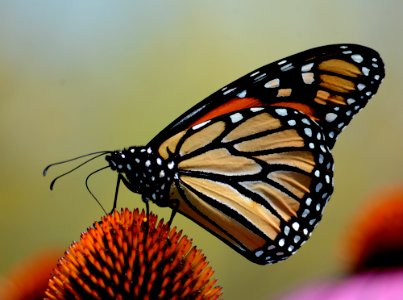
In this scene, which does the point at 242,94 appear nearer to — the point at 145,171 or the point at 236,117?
the point at 236,117

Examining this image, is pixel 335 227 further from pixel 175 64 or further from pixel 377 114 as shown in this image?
pixel 175 64

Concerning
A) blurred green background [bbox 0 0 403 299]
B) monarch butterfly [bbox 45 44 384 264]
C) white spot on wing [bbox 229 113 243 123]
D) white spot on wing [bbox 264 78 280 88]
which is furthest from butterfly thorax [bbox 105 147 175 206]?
blurred green background [bbox 0 0 403 299]

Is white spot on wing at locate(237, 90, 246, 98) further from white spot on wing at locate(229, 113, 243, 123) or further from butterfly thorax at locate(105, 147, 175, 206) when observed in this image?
butterfly thorax at locate(105, 147, 175, 206)

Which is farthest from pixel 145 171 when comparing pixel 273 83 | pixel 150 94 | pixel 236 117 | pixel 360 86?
pixel 150 94

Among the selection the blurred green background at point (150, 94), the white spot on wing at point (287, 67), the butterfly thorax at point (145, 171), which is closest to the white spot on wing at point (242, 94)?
the white spot on wing at point (287, 67)

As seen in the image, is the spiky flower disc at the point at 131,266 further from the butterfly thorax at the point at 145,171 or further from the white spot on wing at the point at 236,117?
the white spot on wing at the point at 236,117

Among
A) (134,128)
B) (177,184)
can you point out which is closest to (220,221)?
(177,184)
